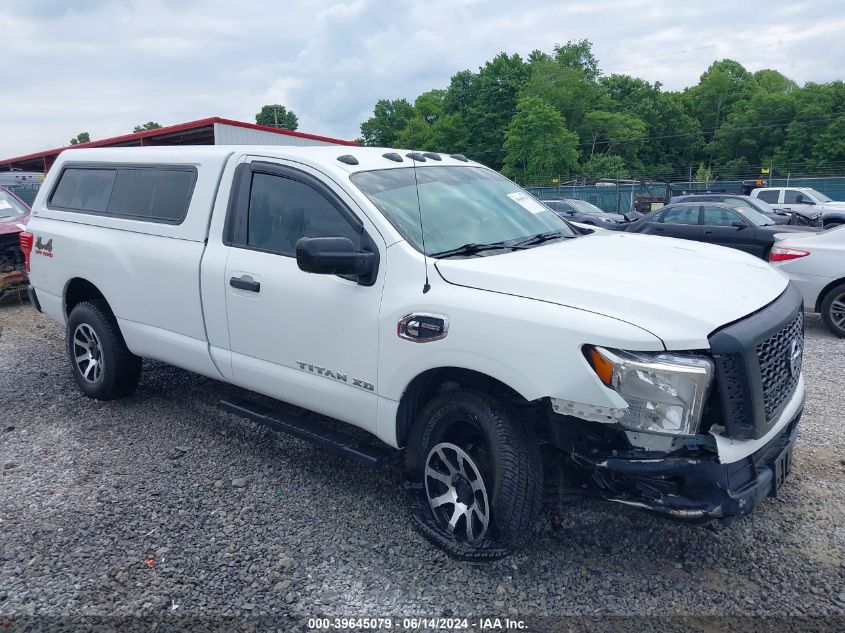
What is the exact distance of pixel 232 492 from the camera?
4.02 metres

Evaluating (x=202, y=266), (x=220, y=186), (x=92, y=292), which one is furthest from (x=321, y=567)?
(x=92, y=292)

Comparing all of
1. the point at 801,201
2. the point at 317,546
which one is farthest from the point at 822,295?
the point at 801,201

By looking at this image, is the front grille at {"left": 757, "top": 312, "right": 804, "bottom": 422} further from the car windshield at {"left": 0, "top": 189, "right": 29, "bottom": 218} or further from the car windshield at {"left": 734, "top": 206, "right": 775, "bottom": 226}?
the car windshield at {"left": 0, "top": 189, "right": 29, "bottom": 218}

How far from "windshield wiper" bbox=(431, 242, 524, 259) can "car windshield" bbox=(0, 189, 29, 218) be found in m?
10.0

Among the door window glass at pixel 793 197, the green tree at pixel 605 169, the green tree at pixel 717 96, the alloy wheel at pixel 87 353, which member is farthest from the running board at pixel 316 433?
the green tree at pixel 717 96

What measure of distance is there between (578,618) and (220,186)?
3210 mm

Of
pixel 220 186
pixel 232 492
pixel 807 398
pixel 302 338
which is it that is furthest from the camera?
pixel 807 398

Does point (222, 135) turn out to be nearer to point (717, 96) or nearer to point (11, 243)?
Answer: point (11, 243)

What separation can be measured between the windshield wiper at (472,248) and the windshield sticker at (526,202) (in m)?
0.72

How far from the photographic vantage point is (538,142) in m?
66.3

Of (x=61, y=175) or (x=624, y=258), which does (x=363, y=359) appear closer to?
(x=624, y=258)

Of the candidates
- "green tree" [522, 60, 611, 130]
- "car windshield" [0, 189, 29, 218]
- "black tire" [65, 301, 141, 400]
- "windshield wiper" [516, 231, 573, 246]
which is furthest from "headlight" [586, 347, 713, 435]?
"green tree" [522, 60, 611, 130]

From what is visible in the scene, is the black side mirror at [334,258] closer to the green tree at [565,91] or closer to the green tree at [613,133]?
the green tree at [565,91]

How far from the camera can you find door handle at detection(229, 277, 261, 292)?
391 centimetres
